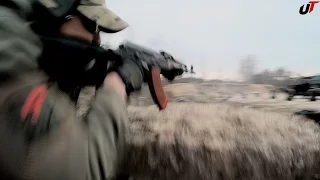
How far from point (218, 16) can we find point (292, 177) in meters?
0.37

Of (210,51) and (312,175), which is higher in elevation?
(210,51)

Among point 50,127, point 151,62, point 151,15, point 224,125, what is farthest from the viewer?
point 151,15

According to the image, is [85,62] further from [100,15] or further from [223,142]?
[223,142]

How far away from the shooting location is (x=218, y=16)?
87 cm

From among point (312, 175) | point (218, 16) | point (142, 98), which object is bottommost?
point (312, 175)

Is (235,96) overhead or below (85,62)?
below

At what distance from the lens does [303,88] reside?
83 centimetres

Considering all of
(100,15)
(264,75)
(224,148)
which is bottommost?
(224,148)

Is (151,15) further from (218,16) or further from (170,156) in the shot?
(170,156)

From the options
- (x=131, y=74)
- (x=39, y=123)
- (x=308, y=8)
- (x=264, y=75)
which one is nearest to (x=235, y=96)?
(x=264, y=75)

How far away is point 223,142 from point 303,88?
0.76 feet

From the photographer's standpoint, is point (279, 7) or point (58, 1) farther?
point (279, 7)

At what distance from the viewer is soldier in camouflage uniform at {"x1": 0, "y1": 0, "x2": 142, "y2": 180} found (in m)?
0.41

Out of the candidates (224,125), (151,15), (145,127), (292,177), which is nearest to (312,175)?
(292,177)
